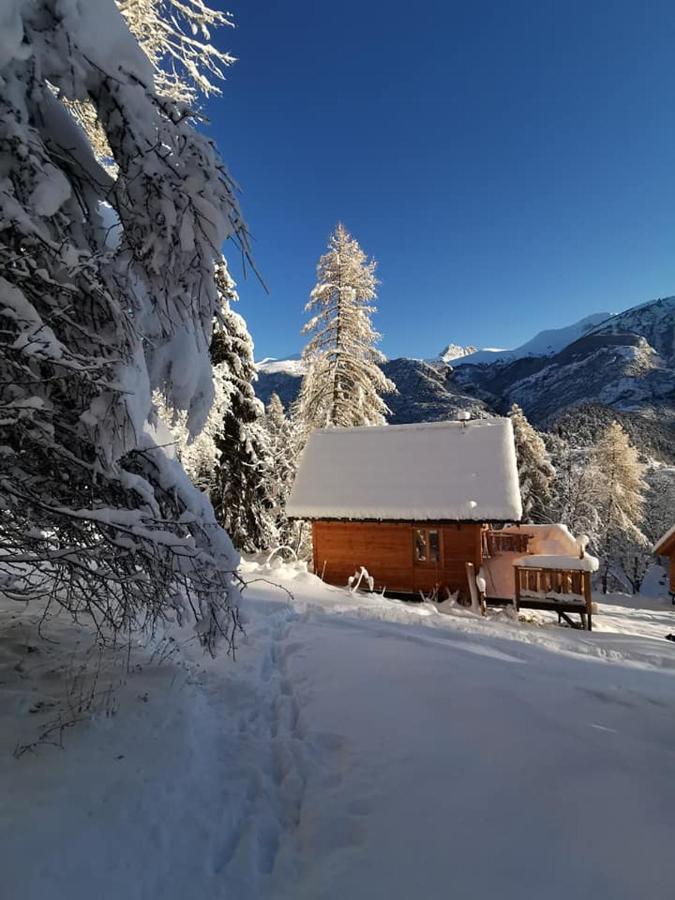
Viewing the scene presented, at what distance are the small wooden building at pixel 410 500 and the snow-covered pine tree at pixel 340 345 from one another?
2639 millimetres

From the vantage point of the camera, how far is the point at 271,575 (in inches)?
461

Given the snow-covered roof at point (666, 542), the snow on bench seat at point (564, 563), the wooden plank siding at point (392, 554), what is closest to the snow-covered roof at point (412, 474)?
the wooden plank siding at point (392, 554)

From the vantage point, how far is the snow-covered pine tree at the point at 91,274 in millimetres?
2549

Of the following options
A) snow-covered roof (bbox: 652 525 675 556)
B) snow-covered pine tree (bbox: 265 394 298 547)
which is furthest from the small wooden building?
snow-covered roof (bbox: 652 525 675 556)

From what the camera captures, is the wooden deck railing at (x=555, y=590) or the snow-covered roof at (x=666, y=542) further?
the snow-covered roof at (x=666, y=542)

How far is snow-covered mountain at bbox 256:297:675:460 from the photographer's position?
68312mm

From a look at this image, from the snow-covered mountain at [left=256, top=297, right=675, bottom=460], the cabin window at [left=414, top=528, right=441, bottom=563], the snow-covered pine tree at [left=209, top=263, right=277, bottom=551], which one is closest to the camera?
the cabin window at [left=414, top=528, right=441, bottom=563]

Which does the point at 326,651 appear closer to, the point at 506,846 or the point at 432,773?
the point at 432,773

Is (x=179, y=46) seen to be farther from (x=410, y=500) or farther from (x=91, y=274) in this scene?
(x=410, y=500)

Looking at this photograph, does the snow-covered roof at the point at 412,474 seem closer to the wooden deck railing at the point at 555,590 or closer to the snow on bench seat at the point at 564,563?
the snow on bench seat at the point at 564,563

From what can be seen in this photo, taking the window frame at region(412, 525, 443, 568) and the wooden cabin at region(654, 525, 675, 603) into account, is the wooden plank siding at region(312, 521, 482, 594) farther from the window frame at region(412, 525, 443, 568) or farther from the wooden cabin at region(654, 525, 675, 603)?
the wooden cabin at region(654, 525, 675, 603)

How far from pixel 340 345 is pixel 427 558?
9055 mm

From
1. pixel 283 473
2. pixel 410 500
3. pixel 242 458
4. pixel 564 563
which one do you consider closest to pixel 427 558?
pixel 410 500

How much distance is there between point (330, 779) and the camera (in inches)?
122
